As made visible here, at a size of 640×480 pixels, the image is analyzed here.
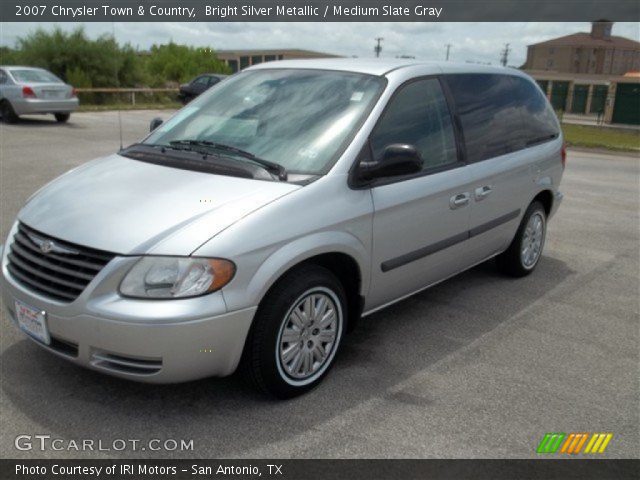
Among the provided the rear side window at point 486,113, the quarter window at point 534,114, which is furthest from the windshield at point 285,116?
the quarter window at point 534,114

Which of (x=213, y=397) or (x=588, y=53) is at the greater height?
(x=588, y=53)

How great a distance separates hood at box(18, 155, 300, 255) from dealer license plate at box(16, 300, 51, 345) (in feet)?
1.29

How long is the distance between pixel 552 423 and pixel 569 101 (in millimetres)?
55092

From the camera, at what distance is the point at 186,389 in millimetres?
3439

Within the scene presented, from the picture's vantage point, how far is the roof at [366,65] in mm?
4156

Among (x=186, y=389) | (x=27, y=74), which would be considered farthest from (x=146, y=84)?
(x=186, y=389)

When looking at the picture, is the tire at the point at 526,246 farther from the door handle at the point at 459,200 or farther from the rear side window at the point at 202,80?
the rear side window at the point at 202,80

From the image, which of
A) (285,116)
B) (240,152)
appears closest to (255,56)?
(285,116)

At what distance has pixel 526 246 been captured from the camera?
18.4ft

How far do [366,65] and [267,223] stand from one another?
1.69 m

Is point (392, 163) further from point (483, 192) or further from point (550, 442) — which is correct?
point (550, 442)

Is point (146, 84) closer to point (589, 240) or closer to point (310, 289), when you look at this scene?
point (589, 240)
